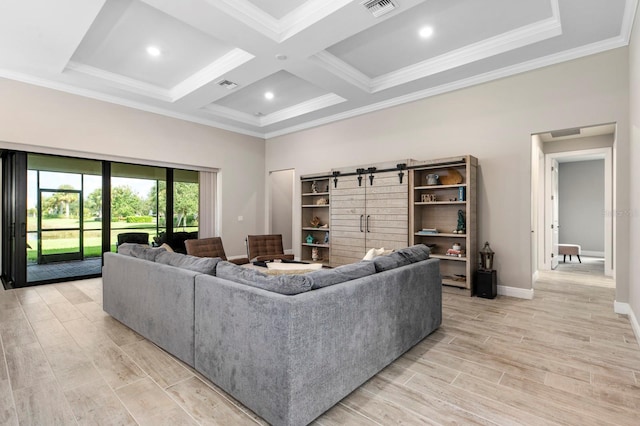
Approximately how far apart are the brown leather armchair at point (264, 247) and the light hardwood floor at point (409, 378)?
8.35 feet

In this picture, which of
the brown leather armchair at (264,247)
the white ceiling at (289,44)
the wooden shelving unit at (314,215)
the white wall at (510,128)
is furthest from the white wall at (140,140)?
the white wall at (510,128)

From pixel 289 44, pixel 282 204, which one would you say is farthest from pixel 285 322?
pixel 282 204

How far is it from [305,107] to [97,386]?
555cm

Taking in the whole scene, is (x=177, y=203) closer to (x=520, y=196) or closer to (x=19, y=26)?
(x=19, y=26)

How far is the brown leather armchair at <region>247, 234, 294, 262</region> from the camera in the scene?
5784 mm

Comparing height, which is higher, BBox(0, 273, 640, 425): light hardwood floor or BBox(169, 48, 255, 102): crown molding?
BBox(169, 48, 255, 102): crown molding

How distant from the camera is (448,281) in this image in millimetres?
4793

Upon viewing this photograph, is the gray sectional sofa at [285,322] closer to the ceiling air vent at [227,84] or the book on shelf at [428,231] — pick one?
the book on shelf at [428,231]

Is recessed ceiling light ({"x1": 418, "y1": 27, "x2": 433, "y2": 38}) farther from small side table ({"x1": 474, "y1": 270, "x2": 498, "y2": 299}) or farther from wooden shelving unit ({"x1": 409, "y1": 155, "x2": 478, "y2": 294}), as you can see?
small side table ({"x1": 474, "y1": 270, "x2": 498, "y2": 299})

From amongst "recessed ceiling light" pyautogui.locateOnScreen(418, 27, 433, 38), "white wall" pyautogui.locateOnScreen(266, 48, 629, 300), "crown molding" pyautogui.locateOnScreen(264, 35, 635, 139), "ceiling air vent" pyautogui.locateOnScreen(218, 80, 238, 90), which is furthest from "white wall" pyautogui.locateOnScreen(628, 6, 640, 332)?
"ceiling air vent" pyautogui.locateOnScreen(218, 80, 238, 90)

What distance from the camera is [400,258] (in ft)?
9.42

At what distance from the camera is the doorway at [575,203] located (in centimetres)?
593

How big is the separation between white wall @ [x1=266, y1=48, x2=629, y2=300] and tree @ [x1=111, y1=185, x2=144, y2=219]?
4597 millimetres

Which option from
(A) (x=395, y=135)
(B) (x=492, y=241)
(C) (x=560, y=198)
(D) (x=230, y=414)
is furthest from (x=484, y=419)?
(C) (x=560, y=198)
